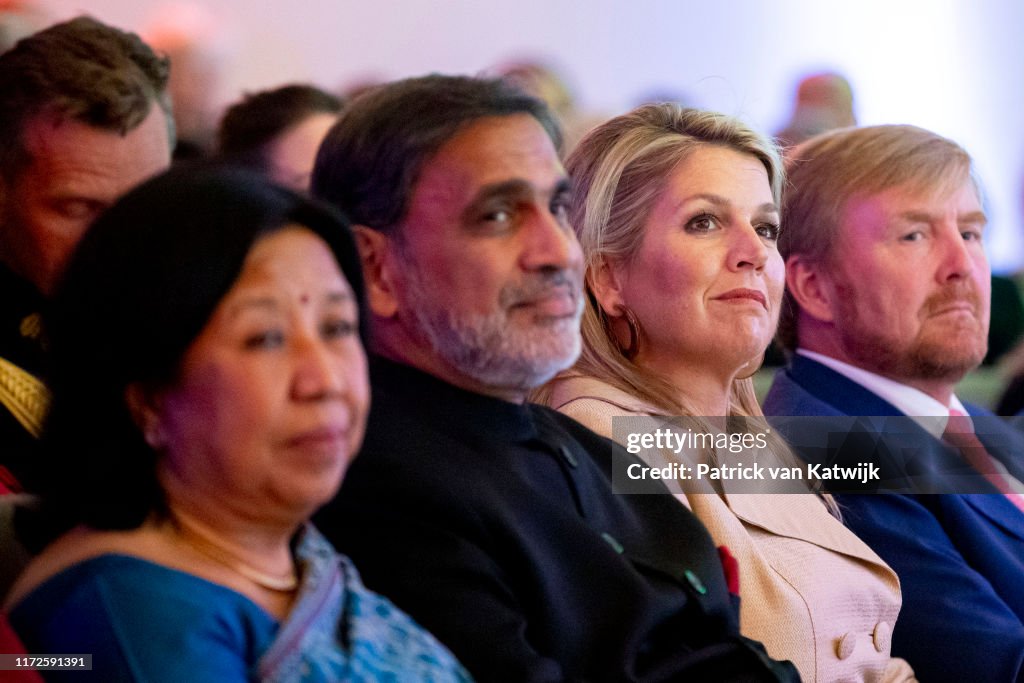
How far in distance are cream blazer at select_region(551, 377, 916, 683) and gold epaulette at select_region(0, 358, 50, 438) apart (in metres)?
0.81

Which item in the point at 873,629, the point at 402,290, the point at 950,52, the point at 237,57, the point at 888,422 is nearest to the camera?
the point at 402,290

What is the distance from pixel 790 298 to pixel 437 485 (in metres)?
1.37

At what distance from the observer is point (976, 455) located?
276 centimetres

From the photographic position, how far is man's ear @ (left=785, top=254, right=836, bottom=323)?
2736 mm

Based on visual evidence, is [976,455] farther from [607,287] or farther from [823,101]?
[823,101]

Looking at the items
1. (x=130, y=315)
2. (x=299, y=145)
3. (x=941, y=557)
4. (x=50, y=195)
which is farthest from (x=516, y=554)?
(x=299, y=145)

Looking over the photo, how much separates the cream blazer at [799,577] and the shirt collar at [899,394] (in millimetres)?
433

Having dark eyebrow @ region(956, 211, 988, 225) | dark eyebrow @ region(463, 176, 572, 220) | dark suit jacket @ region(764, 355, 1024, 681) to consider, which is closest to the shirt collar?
dark suit jacket @ region(764, 355, 1024, 681)

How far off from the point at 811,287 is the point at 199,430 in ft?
5.71

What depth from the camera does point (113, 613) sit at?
1.20 metres

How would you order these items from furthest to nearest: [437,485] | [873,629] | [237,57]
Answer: [237,57] < [873,629] < [437,485]

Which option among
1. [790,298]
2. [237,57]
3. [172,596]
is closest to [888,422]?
[790,298]

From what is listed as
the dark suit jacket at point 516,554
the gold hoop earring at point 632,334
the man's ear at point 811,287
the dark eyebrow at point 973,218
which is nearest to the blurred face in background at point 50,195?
the dark suit jacket at point 516,554

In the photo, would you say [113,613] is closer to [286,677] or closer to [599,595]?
[286,677]
